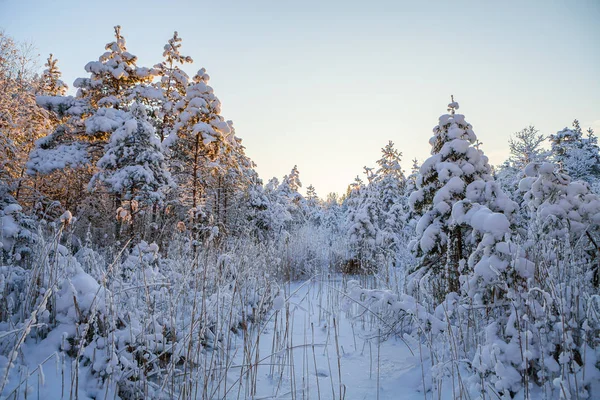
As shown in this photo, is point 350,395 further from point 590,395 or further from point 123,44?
point 123,44

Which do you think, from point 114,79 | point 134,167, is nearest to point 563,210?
point 134,167

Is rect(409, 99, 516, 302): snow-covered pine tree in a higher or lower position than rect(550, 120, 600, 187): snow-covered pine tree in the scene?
lower

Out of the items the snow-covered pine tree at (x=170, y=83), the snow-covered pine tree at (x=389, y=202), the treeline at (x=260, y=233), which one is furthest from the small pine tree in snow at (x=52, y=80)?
the snow-covered pine tree at (x=389, y=202)

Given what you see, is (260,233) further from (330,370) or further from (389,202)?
(330,370)

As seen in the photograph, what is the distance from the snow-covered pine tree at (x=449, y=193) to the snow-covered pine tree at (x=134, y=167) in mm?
6891

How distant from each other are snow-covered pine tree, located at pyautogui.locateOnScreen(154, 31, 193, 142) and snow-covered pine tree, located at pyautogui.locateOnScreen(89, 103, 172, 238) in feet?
16.9

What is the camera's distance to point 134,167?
8375mm

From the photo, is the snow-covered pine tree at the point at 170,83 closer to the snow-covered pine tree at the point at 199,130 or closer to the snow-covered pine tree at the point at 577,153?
the snow-covered pine tree at the point at 199,130

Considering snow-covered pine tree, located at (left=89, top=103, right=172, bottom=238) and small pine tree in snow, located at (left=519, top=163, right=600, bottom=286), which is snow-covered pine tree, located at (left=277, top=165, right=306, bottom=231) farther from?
small pine tree in snow, located at (left=519, top=163, right=600, bottom=286)

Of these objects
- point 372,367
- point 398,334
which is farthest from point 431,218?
point 372,367

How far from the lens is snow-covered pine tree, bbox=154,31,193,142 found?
1408 centimetres

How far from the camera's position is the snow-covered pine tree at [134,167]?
27.4ft

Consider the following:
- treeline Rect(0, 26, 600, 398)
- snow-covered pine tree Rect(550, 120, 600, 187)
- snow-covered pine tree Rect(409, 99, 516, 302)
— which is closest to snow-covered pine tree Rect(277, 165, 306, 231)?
treeline Rect(0, 26, 600, 398)

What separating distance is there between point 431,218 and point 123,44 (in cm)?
1334
